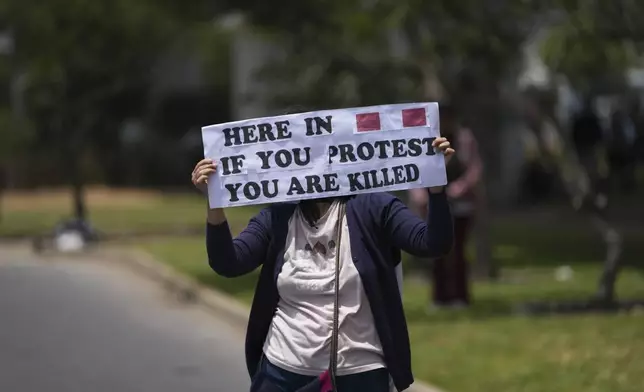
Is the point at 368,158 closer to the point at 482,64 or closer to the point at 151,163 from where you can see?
the point at 482,64

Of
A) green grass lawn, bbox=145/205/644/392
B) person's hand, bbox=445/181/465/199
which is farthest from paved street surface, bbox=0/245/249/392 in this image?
person's hand, bbox=445/181/465/199

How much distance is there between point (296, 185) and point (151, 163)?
35.6 m

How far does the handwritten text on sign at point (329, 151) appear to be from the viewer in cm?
481

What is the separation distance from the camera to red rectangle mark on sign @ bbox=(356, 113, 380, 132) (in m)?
4.85

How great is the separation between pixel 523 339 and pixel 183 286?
221 inches

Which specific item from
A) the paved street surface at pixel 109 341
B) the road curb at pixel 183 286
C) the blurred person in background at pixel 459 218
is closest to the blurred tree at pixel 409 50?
the blurred person in background at pixel 459 218

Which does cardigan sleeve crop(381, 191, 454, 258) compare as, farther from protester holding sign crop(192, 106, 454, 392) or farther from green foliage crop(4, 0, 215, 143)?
green foliage crop(4, 0, 215, 143)

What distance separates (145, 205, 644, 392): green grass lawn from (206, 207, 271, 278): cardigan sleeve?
157 inches

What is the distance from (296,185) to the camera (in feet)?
15.7

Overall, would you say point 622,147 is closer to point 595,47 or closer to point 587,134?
point 587,134

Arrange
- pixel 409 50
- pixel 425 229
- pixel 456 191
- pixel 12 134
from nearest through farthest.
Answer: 1. pixel 425 229
2. pixel 456 191
3. pixel 409 50
4. pixel 12 134

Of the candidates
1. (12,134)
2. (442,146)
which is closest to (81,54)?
(12,134)

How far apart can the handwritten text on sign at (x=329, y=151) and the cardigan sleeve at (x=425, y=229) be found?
0.25 m

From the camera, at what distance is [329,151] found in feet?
16.0
